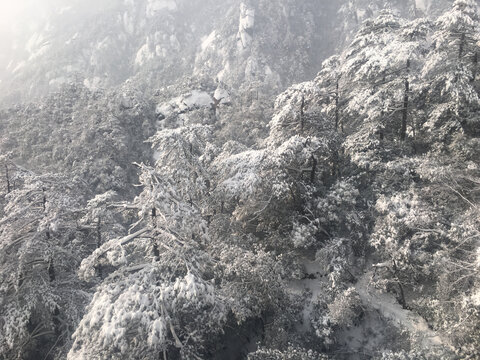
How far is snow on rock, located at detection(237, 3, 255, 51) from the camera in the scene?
76688mm

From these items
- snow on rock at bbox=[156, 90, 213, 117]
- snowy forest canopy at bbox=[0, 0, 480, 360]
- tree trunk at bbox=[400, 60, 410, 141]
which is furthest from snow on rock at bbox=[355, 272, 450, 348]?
snow on rock at bbox=[156, 90, 213, 117]

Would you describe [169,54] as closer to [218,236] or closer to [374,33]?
[374,33]

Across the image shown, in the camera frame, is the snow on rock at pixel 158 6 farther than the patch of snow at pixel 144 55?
Yes

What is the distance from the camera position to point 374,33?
20.2 m

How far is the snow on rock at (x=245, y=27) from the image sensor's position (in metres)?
76.7

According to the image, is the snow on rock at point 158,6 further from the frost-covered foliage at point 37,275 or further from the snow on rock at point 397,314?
the snow on rock at point 397,314

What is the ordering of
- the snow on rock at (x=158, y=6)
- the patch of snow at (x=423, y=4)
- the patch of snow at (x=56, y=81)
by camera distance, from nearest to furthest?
the patch of snow at (x=423, y=4) → the patch of snow at (x=56, y=81) → the snow on rock at (x=158, y=6)

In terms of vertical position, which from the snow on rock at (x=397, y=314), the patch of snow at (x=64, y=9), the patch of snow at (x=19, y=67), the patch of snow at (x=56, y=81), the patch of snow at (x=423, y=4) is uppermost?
the patch of snow at (x=64, y=9)

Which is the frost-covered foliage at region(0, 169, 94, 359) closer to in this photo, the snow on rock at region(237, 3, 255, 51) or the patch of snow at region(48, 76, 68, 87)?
the snow on rock at region(237, 3, 255, 51)

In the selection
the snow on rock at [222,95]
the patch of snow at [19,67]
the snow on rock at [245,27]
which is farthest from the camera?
the patch of snow at [19,67]

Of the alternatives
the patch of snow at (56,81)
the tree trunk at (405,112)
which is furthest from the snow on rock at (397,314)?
the patch of snow at (56,81)

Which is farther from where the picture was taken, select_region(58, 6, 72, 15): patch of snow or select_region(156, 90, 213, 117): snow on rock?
select_region(58, 6, 72, 15): patch of snow

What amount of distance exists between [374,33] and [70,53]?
86757mm

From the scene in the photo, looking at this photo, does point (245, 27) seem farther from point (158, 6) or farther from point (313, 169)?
point (313, 169)
